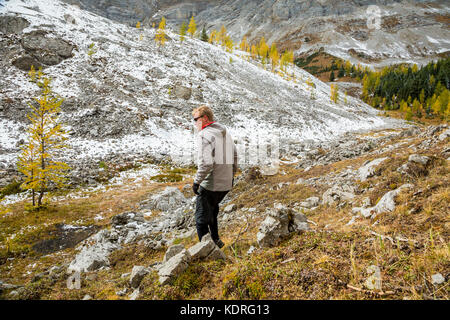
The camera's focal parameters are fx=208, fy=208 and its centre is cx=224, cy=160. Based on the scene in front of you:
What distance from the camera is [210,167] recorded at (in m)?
4.22

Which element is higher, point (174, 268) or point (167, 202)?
point (174, 268)

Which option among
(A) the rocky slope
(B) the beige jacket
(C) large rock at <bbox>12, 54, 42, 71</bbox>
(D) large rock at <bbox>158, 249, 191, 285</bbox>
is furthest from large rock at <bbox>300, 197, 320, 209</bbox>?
(C) large rock at <bbox>12, 54, 42, 71</bbox>

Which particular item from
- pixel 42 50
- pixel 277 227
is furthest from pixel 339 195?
pixel 42 50

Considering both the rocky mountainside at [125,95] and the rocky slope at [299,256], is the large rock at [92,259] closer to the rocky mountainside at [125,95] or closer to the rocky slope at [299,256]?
the rocky slope at [299,256]

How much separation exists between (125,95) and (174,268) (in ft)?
108

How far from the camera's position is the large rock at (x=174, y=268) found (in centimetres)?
315

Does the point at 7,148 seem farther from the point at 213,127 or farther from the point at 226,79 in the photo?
the point at 226,79

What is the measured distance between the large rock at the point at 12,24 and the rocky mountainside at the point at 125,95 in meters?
0.12

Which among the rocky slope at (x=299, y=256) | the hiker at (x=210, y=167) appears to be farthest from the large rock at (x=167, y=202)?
the hiker at (x=210, y=167)

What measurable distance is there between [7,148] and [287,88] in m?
57.0

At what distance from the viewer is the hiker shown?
13.9 feet

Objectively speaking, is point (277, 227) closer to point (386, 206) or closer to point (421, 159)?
point (386, 206)

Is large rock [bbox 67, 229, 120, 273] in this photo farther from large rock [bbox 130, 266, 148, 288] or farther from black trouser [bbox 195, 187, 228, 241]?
black trouser [bbox 195, 187, 228, 241]
